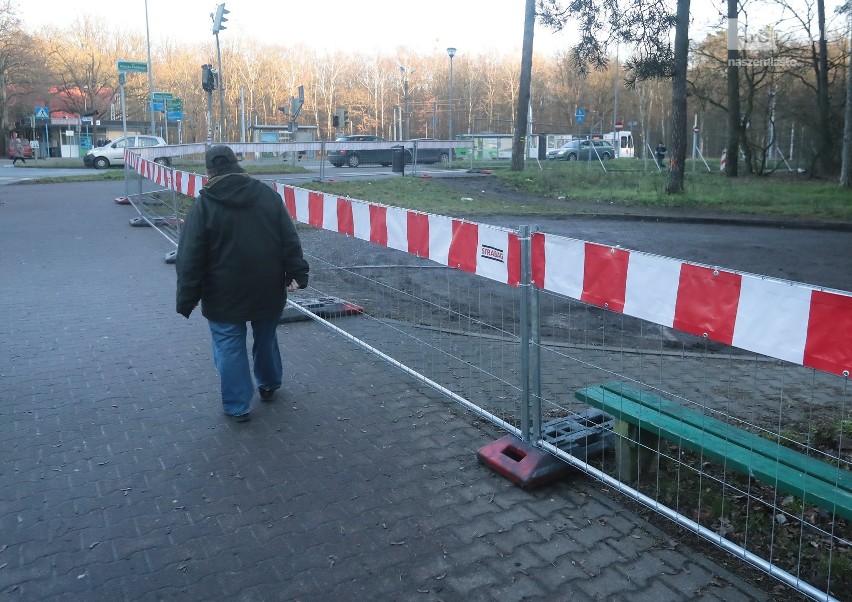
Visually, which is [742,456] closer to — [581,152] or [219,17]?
[219,17]

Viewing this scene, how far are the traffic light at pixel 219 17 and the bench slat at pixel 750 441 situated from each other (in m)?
18.0

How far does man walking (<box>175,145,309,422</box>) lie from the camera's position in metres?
5.22

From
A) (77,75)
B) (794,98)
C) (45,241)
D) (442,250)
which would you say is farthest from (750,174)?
(77,75)

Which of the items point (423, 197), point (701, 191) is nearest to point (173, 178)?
point (423, 197)

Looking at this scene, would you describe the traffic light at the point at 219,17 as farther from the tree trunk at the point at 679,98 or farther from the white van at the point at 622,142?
the white van at the point at 622,142

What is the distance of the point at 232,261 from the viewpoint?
5.27 metres

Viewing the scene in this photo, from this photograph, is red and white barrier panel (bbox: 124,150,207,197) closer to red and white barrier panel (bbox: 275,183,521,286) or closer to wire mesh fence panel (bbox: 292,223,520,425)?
wire mesh fence panel (bbox: 292,223,520,425)

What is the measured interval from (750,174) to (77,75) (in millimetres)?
65255

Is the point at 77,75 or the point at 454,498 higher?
the point at 77,75

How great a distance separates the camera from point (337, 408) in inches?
222

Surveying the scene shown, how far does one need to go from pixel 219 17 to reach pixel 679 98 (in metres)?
13.5

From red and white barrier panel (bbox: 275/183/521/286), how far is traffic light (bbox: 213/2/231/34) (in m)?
14.2

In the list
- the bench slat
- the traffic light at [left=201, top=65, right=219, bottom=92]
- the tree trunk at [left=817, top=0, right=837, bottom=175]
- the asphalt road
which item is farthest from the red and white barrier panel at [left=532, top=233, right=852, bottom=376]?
the tree trunk at [left=817, top=0, right=837, bottom=175]

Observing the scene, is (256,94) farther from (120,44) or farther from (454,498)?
(454,498)
